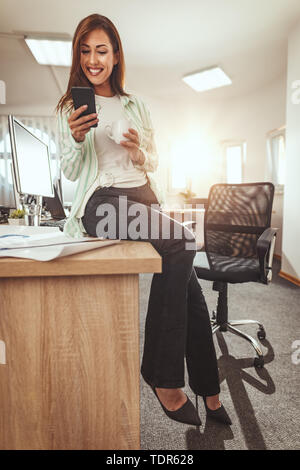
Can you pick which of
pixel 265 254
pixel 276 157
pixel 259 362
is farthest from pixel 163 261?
pixel 276 157

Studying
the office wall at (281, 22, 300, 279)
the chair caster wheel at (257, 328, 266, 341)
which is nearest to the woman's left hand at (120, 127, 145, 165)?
the chair caster wheel at (257, 328, 266, 341)

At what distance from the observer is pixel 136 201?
1026 millimetres

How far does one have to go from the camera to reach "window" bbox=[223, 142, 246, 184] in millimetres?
5840

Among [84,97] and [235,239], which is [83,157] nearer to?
[84,97]

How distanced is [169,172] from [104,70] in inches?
218

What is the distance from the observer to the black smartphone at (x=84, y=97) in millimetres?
820

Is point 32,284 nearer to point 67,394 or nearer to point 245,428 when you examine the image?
point 67,394

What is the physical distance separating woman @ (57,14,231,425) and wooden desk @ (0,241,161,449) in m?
0.22

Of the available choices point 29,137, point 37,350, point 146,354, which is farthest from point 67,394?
point 29,137

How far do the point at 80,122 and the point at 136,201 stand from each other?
30 cm

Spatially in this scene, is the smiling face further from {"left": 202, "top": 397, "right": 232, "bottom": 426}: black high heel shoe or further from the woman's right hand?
{"left": 202, "top": 397, "right": 232, "bottom": 426}: black high heel shoe

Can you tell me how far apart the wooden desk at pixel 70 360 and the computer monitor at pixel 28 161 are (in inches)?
38.2

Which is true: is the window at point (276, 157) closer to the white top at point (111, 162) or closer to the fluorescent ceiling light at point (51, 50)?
the fluorescent ceiling light at point (51, 50)
